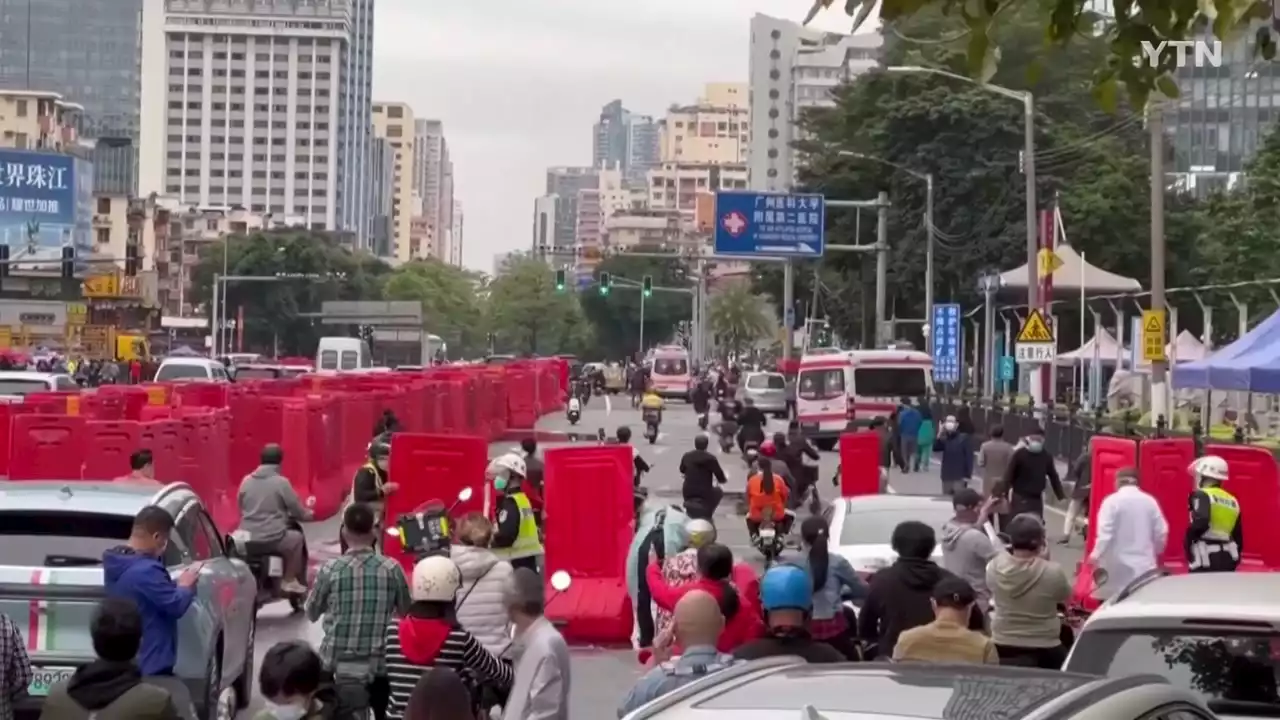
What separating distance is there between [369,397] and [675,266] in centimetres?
13467

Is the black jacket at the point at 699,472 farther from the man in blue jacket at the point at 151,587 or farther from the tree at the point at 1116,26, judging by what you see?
the tree at the point at 1116,26

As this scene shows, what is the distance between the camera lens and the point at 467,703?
627 cm

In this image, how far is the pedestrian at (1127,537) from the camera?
14.9 m

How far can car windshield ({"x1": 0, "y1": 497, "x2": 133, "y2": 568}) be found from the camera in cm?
1080

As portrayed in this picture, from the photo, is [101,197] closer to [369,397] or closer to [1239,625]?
[369,397]

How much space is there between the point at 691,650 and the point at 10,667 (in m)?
2.76

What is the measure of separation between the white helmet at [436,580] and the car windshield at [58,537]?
276 centimetres

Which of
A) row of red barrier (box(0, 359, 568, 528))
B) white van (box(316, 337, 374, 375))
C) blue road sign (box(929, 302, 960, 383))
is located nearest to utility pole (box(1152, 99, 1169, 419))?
row of red barrier (box(0, 359, 568, 528))

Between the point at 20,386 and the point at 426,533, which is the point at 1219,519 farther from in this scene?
the point at 20,386

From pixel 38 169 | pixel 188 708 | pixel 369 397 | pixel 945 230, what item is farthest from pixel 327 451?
pixel 38 169

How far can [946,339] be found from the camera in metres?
55.4

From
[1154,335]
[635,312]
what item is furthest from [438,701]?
[635,312]

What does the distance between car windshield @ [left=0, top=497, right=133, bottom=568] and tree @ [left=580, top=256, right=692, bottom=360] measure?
147 meters

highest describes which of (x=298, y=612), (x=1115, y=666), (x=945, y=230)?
(x=945, y=230)
